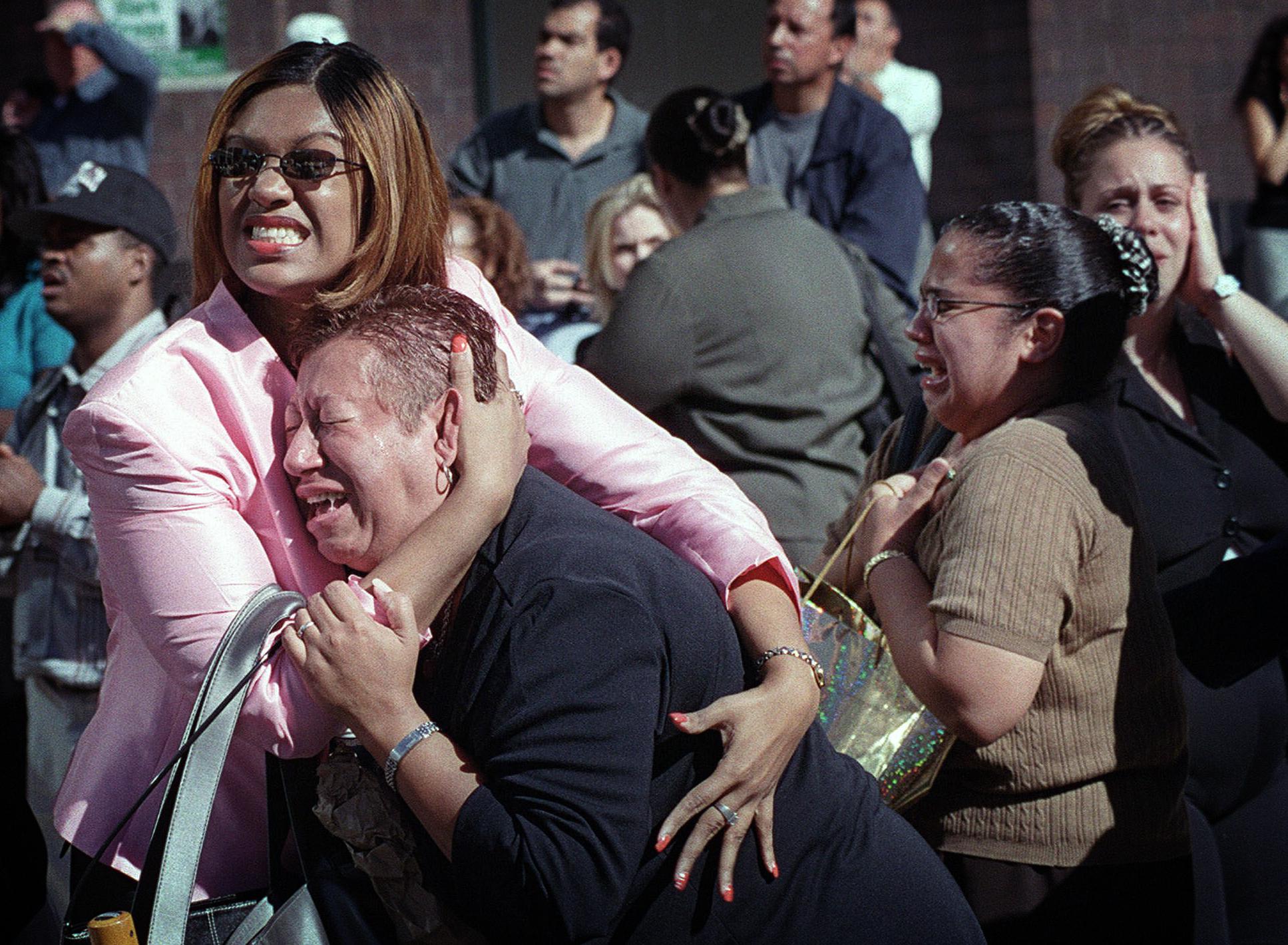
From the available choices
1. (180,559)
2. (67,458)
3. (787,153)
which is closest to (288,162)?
(180,559)

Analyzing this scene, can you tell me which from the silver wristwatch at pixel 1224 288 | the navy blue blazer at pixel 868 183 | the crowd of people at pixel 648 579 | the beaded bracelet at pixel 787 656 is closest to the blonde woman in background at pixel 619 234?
the navy blue blazer at pixel 868 183

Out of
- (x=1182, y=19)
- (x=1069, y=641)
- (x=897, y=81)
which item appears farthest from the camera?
(x=1182, y=19)

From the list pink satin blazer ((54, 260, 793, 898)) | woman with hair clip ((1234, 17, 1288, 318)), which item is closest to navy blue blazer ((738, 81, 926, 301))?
woman with hair clip ((1234, 17, 1288, 318))

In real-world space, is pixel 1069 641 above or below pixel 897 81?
below

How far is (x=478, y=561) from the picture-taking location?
1961mm

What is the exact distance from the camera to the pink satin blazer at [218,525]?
6.44ft

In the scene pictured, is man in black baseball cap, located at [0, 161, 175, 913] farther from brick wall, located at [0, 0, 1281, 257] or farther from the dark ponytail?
brick wall, located at [0, 0, 1281, 257]

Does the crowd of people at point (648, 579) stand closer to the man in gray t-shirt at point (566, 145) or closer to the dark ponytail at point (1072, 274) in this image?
the dark ponytail at point (1072, 274)

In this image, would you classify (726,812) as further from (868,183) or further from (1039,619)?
(868,183)

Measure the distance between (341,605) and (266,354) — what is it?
0.50 metres

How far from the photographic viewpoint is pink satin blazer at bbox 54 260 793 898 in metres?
1.96

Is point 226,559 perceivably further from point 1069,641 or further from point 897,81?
point 897,81

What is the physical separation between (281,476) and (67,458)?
7.66 ft

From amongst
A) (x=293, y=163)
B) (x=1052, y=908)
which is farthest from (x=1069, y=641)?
(x=293, y=163)
